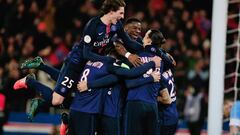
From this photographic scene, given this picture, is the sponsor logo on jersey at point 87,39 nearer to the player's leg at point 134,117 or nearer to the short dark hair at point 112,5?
the short dark hair at point 112,5

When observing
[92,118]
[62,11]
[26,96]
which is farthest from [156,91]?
[62,11]

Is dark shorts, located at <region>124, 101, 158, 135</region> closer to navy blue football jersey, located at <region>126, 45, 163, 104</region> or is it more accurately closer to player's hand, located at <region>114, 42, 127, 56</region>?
navy blue football jersey, located at <region>126, 45, 163, 104</region>

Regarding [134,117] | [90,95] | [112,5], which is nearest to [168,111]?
[134,117]

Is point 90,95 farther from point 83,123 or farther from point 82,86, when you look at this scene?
point 83,123

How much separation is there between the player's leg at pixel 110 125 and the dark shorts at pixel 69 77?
506 mm

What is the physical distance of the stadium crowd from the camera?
14969 mm

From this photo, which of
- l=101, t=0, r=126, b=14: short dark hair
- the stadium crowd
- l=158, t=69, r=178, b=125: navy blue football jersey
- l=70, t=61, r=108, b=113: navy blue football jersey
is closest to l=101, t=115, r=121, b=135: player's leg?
l=70, t=61, r=108, b=113: navy blue football jersey

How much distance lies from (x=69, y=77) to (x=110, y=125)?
71 centimetres

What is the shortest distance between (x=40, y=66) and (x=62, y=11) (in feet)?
27.9

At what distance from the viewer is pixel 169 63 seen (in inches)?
343

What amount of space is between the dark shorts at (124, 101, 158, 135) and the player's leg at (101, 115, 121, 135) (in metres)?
0.32

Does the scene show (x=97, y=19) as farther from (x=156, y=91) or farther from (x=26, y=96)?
(x=26, y=96)

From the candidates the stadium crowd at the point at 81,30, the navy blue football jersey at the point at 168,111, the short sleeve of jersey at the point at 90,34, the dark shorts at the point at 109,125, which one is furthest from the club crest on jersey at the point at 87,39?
the stadium crowd at the point at 81,30

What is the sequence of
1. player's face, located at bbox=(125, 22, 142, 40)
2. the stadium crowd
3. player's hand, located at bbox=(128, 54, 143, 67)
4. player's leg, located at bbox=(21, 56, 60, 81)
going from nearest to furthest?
1. player's hand, located at bbox=(128, 54, 143, 67)
2. player's face, located at bbox=(125, 22, 142, 40)
3. player's leg, located at bbox=(21, 56, 60, 81)
4. the stadium crowd
